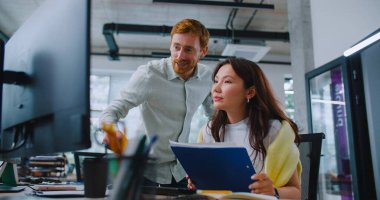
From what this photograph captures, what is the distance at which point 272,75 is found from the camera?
7.56m

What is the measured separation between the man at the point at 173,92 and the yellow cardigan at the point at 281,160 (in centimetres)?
62

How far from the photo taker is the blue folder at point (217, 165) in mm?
1033

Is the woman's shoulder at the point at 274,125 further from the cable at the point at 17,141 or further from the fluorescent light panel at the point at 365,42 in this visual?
the fluorescent light panel at the point at 365,42

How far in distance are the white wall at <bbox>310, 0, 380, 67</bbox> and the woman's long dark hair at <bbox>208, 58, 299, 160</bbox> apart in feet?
8.98

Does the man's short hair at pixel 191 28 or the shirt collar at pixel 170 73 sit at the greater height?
the man's short hair at pixel 191 28

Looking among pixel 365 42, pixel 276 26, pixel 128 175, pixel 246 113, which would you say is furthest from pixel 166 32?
pixel 128 175

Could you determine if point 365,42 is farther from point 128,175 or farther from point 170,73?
point 128,175

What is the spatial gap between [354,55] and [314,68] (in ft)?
2.24

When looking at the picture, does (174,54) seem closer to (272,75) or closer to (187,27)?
(187,27)

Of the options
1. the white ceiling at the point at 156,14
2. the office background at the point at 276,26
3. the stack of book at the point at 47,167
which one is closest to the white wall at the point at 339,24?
the office background at the point at 276,26

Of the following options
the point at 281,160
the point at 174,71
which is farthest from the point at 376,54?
the point at 281,160

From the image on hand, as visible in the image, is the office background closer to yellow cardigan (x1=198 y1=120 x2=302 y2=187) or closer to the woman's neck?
the woman's neck

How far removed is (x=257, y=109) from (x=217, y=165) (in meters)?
0.52

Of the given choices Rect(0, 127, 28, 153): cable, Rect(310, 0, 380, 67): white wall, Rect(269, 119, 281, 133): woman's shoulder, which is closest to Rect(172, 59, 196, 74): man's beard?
Rect(269, 119, 281, 133): woman's shoulder
